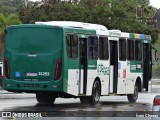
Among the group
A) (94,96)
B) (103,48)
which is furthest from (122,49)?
(94,96)

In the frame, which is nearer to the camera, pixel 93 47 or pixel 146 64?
pixel 93 47

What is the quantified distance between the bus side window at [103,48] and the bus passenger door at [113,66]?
550 mm

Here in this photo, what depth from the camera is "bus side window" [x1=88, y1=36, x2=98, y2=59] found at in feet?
78.4

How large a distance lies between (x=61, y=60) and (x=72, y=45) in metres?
1.09

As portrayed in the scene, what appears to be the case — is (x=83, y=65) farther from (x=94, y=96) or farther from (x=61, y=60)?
(x=61, y=60)

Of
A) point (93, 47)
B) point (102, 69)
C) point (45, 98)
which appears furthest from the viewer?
point (102, 69)

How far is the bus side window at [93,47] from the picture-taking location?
78.4ft

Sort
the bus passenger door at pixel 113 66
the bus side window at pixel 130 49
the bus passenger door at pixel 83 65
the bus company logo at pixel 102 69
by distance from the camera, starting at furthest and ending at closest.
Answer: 1. the bus side window at pixel 130 49
2. the bus passenger door at pixel 113 66
3. the bus company logo at pixel 102 69
4. the bus passenger door at pixel 83 65

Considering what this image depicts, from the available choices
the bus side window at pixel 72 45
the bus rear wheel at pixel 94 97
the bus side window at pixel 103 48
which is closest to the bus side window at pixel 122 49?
the bus side window at pixel 103 48

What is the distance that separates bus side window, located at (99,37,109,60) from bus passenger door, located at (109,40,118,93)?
1.81 ft

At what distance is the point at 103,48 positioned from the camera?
2495 cm

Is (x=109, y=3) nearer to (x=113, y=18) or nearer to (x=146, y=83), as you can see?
(x=113, y=18)

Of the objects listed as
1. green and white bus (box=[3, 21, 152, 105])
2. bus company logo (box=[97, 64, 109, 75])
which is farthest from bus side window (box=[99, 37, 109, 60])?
bus company logo (box=[97, 64, 109, 75])

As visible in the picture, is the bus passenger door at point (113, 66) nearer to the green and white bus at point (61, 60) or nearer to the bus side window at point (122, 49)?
the green and white bus at point (61, 60)
